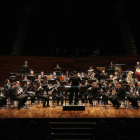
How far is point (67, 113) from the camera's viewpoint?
765 cm

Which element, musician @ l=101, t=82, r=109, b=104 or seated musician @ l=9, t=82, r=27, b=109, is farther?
musician @ l=101, t=82, r=109, b=104

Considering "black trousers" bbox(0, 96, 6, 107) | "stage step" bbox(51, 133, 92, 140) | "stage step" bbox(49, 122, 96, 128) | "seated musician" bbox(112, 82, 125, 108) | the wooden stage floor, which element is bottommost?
"stage step" bbox(51, 133, 92, 140)

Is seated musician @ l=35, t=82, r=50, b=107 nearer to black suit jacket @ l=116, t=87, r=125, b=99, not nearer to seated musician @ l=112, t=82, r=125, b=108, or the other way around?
seated musician @ l=112, t=82, r=125, b=108

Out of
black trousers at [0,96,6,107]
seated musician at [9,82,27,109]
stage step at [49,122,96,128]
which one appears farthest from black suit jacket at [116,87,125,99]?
black trousers at [0,96,6,107]

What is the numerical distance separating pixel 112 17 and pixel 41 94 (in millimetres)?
9917

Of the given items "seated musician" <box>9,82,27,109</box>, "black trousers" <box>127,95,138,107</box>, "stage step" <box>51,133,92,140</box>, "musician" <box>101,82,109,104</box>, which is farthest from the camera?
"musician" <box>101,82,109,104</box>

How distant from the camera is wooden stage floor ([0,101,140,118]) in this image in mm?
7201

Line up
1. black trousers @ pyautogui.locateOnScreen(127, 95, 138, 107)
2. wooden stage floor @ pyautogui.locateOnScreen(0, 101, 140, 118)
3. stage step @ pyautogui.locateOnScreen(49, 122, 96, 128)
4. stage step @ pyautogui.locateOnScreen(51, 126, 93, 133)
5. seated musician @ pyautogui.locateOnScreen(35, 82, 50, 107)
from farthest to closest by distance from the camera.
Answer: seated musician @ pyautogui.locateOnScreen(35, 82, 50, 107) < black trousers @ pyautogui.locateOnScreen(127, 95, 138, 107) < wooden stage floor @ pyautogui.locateOnScreen(0, 101, 140, 118) < stage step @ pyautogui.locateOnScreen(49, 122, 96, 128) < stage step @ pyautogui.locateOnScreen(51, 126, 93, 133)

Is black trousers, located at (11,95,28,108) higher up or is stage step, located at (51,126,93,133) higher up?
black trousers, located at (11,95,28,108)

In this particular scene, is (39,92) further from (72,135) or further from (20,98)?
(72,135)

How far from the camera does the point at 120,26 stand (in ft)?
52.1

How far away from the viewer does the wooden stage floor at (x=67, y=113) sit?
7201 millimetres

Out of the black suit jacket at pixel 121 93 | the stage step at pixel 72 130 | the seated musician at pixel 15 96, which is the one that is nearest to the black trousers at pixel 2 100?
the seated musician at pixel 15 96

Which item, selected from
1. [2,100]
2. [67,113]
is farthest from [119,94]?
[2,100]
